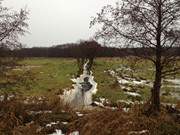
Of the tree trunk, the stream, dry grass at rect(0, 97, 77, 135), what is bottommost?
the stream

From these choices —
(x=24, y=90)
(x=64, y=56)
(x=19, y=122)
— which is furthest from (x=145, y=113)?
(x=64, y=56)

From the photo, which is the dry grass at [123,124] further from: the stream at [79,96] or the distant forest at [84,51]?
the stream at [79,96]

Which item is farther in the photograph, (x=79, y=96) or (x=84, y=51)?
(x=84, y=51)

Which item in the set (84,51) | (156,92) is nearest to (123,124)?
(156,92)

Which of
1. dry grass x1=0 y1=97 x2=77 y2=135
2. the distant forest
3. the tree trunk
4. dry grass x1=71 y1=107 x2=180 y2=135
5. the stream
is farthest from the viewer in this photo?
the stream

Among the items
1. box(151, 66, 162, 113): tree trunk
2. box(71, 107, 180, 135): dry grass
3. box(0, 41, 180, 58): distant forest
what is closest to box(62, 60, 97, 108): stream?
box(0, 41, 180, 58): distant forest

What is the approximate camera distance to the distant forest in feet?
48.6

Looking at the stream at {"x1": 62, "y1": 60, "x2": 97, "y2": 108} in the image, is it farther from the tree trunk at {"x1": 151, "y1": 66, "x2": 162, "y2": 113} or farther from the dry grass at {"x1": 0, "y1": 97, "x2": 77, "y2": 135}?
the tree trunk at {"x1": 151, "y1": 66, "x2": 162, "y2": 113}

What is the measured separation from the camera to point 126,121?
12.5 metres

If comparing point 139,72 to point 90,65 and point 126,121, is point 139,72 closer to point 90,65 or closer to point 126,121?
point 90,65

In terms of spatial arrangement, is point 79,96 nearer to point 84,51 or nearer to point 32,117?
point 32,117

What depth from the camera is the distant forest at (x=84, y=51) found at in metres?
14.8

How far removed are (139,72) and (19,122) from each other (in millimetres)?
39845

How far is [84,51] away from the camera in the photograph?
62094 mm
